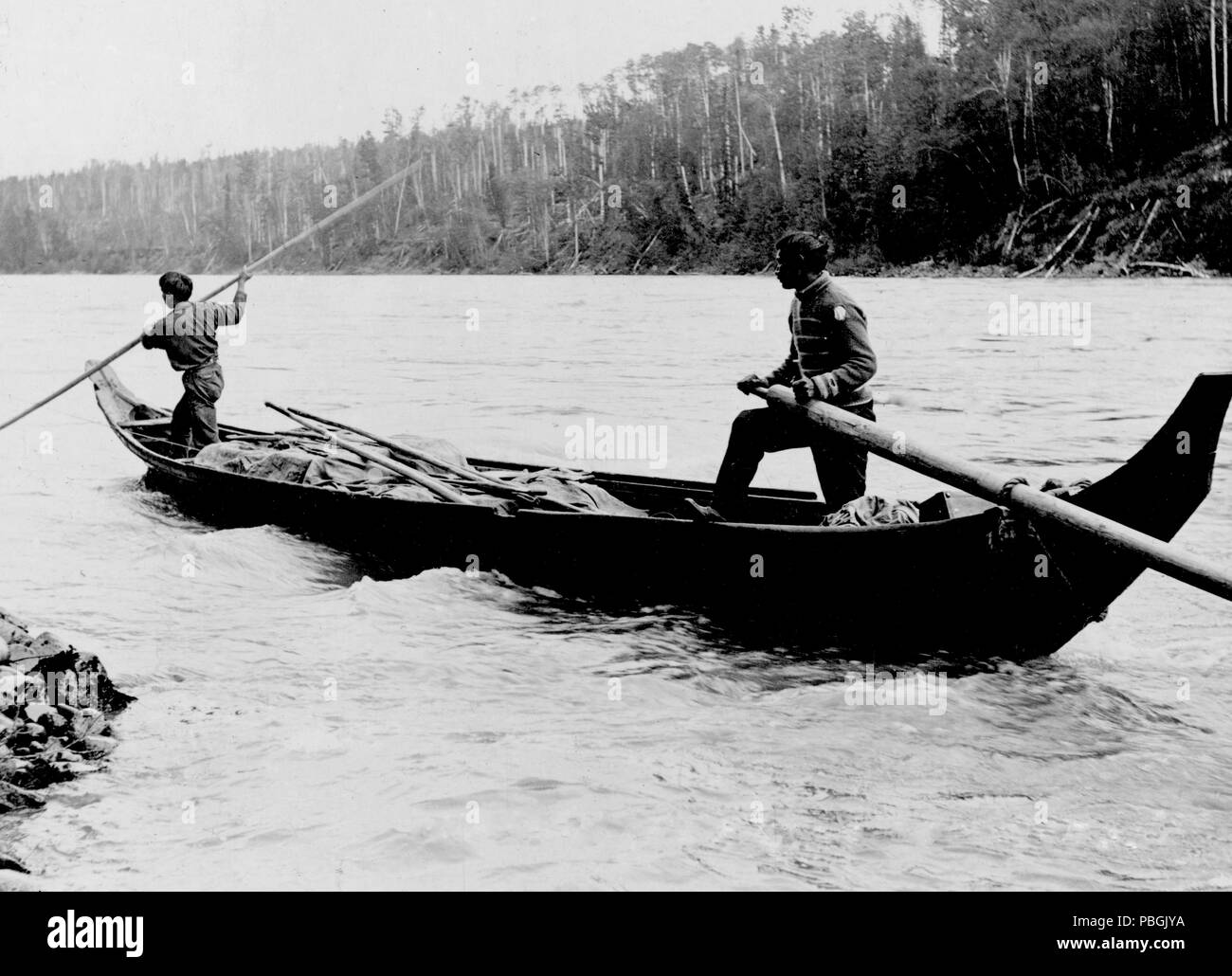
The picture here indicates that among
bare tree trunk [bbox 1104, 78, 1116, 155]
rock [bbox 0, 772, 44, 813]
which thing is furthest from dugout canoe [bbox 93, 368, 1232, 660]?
bare tree trunk [bbox 1104, 78, 1116, 155]

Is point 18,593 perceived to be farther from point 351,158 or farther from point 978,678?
point 351,158

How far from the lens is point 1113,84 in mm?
25828

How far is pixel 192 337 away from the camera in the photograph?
727 cm

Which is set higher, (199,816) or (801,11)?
(801,11)

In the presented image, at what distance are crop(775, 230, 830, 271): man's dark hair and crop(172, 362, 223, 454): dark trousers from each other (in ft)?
14.7

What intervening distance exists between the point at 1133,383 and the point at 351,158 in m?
44.9

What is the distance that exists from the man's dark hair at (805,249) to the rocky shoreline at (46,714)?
3.07 m

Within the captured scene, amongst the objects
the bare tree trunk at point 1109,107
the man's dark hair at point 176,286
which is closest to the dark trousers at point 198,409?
the man's dark hair at point 176,286

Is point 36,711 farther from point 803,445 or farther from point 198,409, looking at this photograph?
point 198,409

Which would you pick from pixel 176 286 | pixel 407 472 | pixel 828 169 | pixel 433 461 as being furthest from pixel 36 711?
pixel 828 169

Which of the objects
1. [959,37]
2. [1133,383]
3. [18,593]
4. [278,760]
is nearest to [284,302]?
[959,37]

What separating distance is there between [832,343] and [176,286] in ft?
15.1

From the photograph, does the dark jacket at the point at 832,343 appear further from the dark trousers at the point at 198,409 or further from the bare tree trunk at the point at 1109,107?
the bare tree trunk at the point at 1109,107

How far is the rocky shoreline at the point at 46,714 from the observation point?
3410 mm
